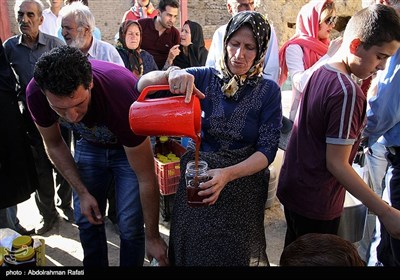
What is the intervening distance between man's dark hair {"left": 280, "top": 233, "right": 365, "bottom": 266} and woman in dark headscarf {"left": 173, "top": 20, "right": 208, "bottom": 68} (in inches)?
150

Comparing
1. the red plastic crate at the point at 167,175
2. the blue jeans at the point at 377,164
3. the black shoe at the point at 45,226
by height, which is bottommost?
the black shoe at the point at 45,226

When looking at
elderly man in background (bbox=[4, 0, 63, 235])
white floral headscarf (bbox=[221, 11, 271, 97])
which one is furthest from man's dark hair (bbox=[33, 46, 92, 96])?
elderly man in background (bbox=[4, 0, 63, 235])

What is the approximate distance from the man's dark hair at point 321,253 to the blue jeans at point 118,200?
112 cm

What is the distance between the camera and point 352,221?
8.10ft

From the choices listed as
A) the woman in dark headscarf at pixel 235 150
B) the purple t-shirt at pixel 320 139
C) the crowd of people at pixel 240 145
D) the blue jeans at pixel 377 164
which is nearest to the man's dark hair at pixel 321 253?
the crowd of people at pixel 240 145

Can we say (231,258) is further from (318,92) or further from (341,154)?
(318,92)

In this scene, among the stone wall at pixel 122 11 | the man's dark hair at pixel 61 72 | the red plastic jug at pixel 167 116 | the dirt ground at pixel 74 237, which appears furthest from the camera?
the stone wall at pixel 122 11

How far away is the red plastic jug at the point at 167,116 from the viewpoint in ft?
4.73

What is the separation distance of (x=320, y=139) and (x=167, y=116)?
0.75m

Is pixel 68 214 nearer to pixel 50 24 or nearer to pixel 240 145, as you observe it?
pixel 240 145

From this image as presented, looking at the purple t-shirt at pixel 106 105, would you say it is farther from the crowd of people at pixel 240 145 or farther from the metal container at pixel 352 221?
the metal container at pixel 352 221

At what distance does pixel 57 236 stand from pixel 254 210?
220cm

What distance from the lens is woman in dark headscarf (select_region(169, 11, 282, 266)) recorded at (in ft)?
5.37

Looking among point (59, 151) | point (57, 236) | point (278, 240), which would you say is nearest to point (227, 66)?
point (59, 151)
